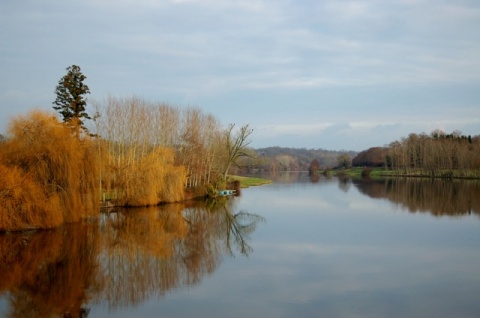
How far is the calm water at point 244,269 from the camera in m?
10.9

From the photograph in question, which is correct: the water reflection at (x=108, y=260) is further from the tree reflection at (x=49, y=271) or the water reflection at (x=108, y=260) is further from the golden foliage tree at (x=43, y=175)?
the golden foliage tree at (x=43, y=175)

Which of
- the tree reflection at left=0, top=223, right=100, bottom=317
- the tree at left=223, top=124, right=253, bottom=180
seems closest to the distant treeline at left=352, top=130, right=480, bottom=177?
the tree at left=223, top=124, right=253, bottom=180

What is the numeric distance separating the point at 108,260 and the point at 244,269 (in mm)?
5125

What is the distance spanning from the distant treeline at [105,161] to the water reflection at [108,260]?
4.60 feet

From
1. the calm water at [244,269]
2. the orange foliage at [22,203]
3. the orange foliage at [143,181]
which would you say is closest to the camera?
the calm water at [244,269]

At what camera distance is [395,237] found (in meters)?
20.5

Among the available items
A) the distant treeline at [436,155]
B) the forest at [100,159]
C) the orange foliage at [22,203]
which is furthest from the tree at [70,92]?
the distant treeline at [436,155]

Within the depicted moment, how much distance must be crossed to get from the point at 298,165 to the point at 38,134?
173m

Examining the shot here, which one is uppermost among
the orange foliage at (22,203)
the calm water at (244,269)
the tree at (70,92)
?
the tree at (70,92)

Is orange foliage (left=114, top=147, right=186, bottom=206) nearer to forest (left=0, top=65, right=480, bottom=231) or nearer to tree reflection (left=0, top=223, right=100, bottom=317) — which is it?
forest (left=0, top=65, right=480, bottom=231)

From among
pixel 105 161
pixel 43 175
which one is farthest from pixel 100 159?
pixel 43 175

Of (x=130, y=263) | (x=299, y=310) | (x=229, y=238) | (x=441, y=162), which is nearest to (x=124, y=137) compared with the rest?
(x=229, y=238)

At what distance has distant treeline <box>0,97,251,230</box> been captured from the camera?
69.5ft

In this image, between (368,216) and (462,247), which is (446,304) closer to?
(462,247)
